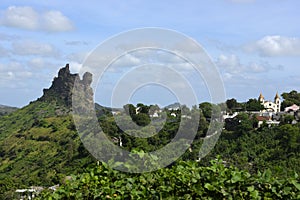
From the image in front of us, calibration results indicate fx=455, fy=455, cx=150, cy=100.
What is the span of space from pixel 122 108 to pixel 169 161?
1060 millimetres

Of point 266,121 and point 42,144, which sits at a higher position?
point 266,121

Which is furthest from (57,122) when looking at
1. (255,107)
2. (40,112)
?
(255,107)

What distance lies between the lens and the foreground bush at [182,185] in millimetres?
1889

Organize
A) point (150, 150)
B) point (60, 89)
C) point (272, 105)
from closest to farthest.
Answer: point (150, 150) → point (272, 105) → point (60, 89)

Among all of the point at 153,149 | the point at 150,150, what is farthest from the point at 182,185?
the point at 153,149

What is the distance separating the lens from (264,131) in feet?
88.4

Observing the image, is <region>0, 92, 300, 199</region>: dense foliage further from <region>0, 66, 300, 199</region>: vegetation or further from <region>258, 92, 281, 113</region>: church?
<region>258, 92, 281, 113</region>: church

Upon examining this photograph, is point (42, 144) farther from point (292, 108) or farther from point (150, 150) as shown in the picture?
point (150, 150)

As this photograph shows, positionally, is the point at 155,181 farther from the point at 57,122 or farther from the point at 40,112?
the point at 40,112

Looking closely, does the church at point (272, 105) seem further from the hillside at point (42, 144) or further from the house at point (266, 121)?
the hillside at point (42, 144)

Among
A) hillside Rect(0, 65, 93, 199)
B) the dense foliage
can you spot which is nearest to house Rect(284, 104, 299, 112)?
the dense foliage

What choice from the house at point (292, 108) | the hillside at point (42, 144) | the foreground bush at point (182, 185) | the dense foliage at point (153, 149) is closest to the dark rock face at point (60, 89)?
the hillside at point (42, 144)

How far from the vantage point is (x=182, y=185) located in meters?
2.02

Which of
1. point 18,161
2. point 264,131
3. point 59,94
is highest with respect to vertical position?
point 59,94
